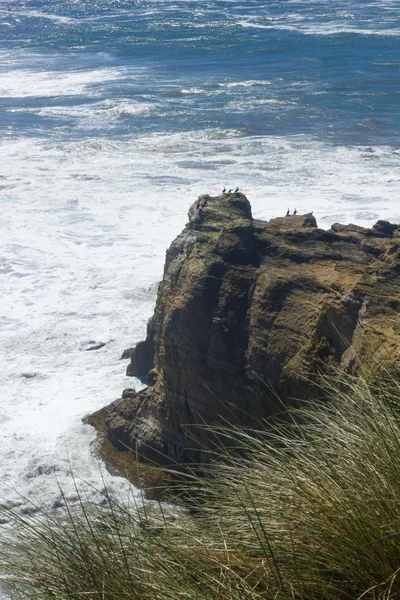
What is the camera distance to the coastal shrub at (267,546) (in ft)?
10.0

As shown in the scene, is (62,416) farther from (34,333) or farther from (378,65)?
(378,65)

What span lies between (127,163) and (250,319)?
18405mm

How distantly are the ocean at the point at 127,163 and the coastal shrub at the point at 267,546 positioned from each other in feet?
2.41

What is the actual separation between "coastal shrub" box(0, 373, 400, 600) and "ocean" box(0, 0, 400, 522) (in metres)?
0.73

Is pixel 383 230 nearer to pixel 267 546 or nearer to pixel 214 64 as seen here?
pixel 267 546

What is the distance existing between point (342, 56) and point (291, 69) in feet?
13.2

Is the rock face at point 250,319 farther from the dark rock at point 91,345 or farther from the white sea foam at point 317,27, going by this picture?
the white sea foam at point 317,27

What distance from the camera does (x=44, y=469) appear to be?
951 cm

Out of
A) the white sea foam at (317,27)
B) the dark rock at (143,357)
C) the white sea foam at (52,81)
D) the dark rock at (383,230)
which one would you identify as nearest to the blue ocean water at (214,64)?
the white sea foam at (317,27)

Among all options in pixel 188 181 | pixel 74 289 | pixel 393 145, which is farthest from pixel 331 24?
pixel 74 289

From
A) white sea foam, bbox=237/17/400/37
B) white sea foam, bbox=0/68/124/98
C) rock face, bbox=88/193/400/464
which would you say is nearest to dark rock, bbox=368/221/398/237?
rock face, bbox=88/193/400/464

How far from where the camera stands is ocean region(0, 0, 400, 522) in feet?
38.3

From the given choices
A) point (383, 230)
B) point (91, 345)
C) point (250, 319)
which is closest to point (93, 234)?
point (91, 345)

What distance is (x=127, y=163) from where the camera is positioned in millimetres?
25938
